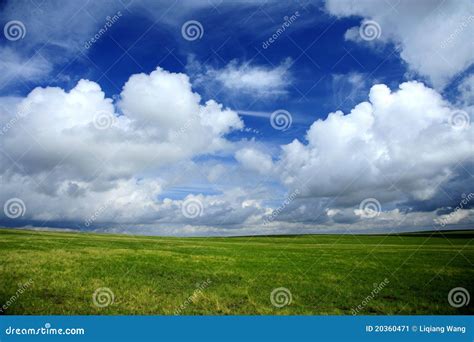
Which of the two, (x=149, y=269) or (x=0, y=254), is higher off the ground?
(x=0, y=254)

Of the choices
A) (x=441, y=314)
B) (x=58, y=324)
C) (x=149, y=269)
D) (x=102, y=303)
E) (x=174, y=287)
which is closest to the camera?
(x=58, y=324)

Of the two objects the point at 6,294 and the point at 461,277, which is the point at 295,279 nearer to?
the point at 461,277

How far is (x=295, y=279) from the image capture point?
86.3 feet

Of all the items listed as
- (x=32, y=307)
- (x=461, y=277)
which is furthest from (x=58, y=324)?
(x=461, y=277)

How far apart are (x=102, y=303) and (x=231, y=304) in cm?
608

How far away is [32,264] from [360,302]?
22.6 m

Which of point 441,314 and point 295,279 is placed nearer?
point 441,314

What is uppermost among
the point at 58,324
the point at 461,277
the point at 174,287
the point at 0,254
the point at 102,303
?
the point at 0,254

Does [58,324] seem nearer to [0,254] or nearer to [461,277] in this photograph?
[0,254]

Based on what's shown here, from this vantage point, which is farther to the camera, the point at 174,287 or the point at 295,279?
the point at 295,279

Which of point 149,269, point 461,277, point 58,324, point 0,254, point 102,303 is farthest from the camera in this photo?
point 0,254

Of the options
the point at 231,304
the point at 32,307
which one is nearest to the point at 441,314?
the point at 231,304

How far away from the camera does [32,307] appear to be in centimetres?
1633

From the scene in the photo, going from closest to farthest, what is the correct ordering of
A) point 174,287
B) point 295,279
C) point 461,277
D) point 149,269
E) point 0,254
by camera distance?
point 174,287
point 295,279
point 149,269
point 461,277
point 0,254
